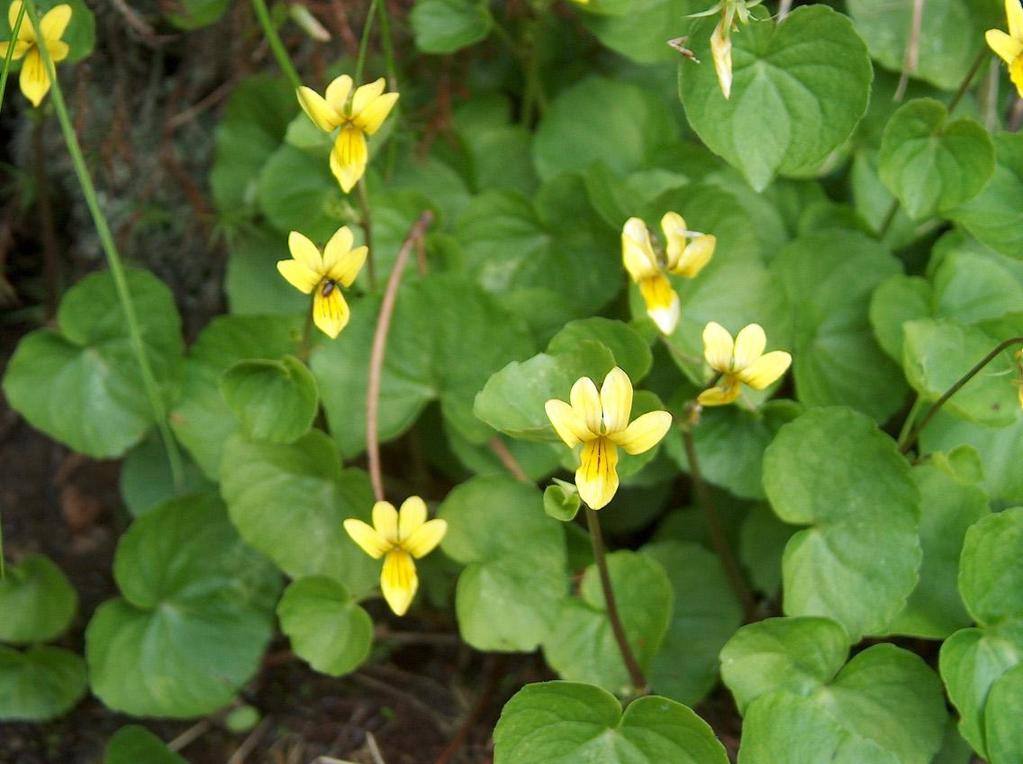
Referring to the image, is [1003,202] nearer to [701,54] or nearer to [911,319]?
[911,319]

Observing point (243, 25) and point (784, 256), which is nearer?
point (784, 256)

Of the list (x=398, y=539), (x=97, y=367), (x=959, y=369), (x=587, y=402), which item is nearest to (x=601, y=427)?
(x=587, y=402)

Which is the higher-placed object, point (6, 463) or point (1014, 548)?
point (1014, 548)

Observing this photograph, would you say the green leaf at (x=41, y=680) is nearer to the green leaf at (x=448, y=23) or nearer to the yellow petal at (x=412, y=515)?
the yellow petal at (x=412, y=515)

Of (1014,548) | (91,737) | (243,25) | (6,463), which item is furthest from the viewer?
(6,463)

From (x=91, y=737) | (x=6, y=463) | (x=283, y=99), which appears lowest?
(x=91, y=737)

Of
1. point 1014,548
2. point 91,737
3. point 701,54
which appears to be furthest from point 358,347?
point 1014,548

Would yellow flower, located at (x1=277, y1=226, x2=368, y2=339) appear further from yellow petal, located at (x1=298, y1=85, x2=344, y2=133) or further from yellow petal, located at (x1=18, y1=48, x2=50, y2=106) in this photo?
yellow petal, located at (x1=18, y1=48, x2=50, y2=106)

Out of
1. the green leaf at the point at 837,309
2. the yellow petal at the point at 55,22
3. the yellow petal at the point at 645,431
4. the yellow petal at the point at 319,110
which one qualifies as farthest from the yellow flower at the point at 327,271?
the green leaf at the point at 837,309
